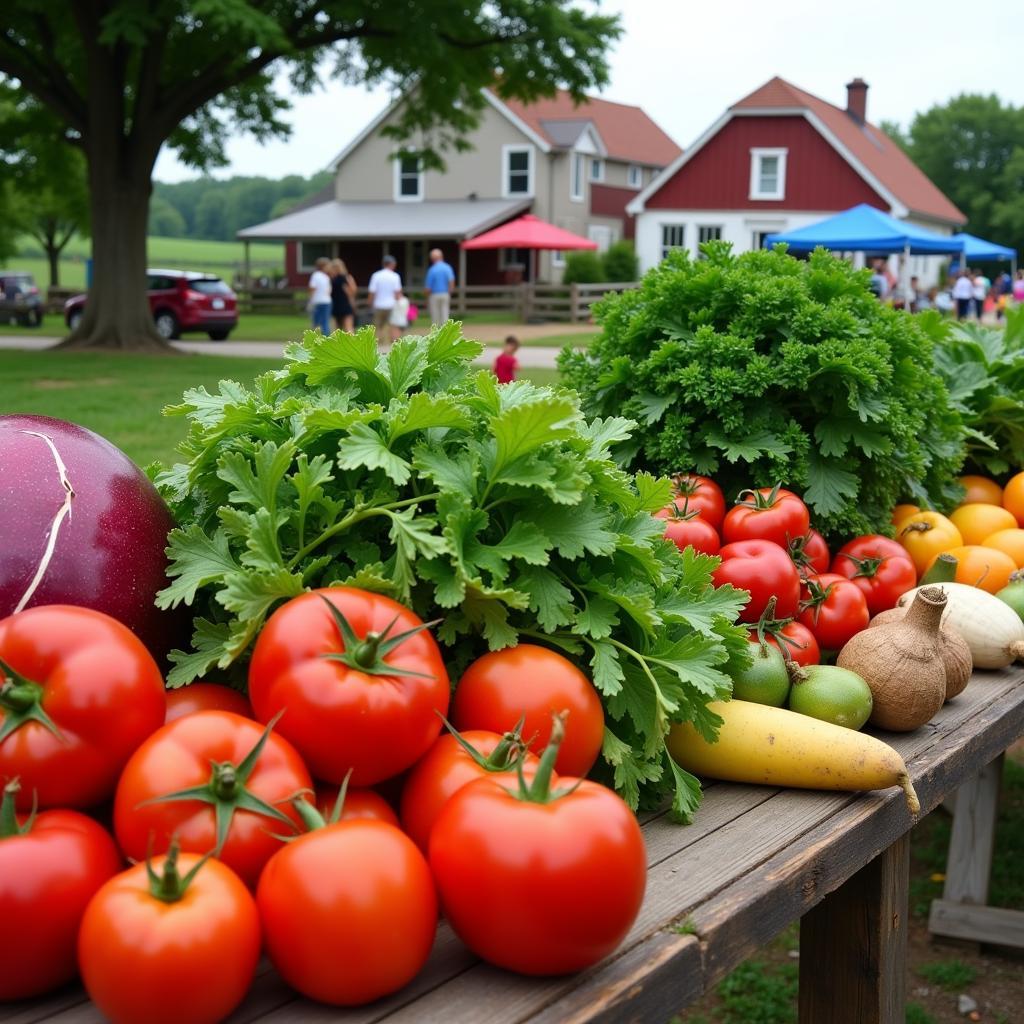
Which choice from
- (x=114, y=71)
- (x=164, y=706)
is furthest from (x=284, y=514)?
(x=114, y=71)

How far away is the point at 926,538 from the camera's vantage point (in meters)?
3.71

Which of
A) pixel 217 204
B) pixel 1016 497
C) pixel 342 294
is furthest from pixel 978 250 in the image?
pixel 217 204

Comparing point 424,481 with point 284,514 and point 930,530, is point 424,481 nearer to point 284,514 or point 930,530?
point 284,514

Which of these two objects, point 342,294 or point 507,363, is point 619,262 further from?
point 507,363

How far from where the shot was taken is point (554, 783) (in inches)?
64.8

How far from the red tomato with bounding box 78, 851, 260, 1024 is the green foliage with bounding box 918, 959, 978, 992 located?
4.07 meters

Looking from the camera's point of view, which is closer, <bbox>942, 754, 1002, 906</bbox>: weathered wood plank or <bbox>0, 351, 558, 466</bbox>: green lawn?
<bbox>942, 754, 1002, 906</bbox>: weathered wood plank

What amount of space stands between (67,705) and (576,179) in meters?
47.9

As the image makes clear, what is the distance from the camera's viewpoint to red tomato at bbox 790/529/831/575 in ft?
10.3

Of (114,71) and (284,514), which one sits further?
(114,71)

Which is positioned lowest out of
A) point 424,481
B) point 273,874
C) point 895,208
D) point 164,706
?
point 273,874

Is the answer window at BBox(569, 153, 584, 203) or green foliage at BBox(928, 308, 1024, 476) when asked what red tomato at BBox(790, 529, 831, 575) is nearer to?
green foliage at BBox(928, 308, 1024, 476)

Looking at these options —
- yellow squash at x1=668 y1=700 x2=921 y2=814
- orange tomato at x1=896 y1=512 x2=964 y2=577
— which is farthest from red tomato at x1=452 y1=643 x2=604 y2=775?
orange tomato at x1=896 y1=512 x2=964 y2=577

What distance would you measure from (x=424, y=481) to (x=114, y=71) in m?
23.1
